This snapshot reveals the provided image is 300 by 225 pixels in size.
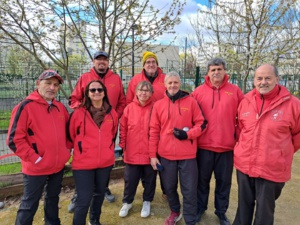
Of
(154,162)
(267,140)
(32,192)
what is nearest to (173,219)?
(154,162)

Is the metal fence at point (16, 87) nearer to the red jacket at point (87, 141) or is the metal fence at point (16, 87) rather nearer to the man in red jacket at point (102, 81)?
the man in red jacket at point (102, 81)

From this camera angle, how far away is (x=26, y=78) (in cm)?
796

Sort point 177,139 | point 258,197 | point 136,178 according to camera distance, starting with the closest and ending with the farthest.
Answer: point 258,197 → point 177,139 → point 136,178

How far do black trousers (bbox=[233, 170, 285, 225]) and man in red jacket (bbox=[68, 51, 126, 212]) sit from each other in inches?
79.6

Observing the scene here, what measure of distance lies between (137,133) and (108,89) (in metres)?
0.86

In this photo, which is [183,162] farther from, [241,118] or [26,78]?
[26,78]

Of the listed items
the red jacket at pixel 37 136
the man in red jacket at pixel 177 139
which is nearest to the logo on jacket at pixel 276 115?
the man in red jacket at pixel 177 139

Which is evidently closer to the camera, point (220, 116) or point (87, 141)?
point (87, 141)

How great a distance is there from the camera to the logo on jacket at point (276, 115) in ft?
8.00

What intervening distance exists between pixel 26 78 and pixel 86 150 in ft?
20.7

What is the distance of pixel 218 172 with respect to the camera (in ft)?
10.5

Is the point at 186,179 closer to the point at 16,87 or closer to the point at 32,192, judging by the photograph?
the point at 32,192

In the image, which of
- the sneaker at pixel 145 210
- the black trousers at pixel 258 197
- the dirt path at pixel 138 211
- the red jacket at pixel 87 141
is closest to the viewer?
the black trousers at pixel 258 197

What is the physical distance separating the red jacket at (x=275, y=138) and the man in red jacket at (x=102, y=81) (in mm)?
2020
